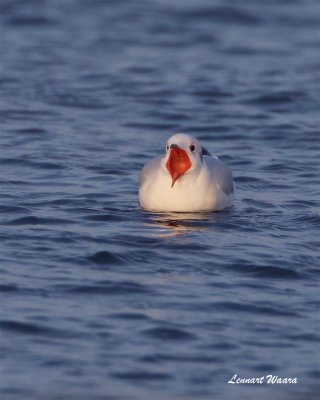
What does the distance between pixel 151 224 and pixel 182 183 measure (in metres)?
0.57

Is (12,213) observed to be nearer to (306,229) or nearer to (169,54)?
(306,229)

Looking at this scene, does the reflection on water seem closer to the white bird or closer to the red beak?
the white bird

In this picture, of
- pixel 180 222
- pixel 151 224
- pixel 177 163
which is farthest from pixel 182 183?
pixel 151 224

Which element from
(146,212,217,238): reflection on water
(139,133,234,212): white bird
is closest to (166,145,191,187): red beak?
(139,133,234,212): white bird

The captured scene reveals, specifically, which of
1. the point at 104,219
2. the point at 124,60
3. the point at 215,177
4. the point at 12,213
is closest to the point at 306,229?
the point at 215,177

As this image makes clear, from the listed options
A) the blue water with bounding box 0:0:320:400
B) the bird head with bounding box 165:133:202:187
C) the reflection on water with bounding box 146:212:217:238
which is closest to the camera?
the blue water with bounding box 0:0:320:400

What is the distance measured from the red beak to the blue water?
1.35ft

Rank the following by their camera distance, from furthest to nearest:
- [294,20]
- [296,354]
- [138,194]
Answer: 1. [294,20]
2. [138,194]
3. [296,354]

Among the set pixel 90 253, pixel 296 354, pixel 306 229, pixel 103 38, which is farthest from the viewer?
pixel 103 38

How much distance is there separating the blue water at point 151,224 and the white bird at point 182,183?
12 cm

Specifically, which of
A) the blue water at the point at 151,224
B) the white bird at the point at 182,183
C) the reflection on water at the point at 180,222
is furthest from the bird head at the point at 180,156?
the blue water at the point at 151,224

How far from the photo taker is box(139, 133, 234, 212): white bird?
10984 mm

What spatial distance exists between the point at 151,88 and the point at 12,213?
23.6ft

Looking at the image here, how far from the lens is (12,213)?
440 inches
